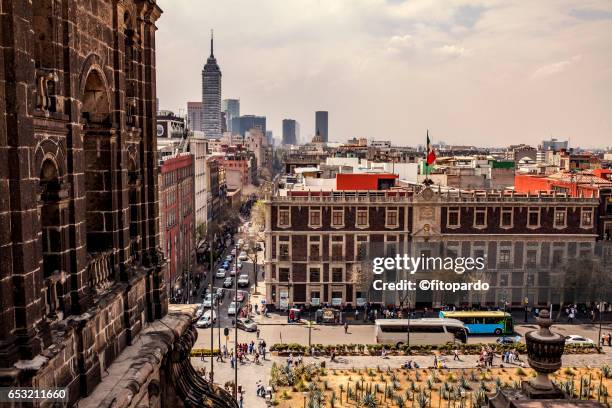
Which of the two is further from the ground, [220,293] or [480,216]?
[480,216]

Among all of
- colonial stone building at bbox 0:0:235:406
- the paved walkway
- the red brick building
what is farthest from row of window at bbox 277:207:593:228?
colonial stone building at bbox 0:0:235:406

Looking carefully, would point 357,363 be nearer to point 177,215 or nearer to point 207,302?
point 207,302

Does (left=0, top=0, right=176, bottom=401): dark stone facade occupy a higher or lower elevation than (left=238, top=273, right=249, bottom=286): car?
higher

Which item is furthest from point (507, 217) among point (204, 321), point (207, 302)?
point (204, 321)

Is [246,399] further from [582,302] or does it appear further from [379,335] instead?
[582,302]

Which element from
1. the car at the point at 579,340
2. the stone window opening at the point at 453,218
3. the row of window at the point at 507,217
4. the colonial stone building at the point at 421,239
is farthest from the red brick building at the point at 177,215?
the car at the point at 579,340

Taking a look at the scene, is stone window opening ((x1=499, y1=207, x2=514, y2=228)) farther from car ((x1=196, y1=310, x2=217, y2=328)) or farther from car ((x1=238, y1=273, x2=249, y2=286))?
car ((x1=196, y1=310, x2=217, y2=328))
